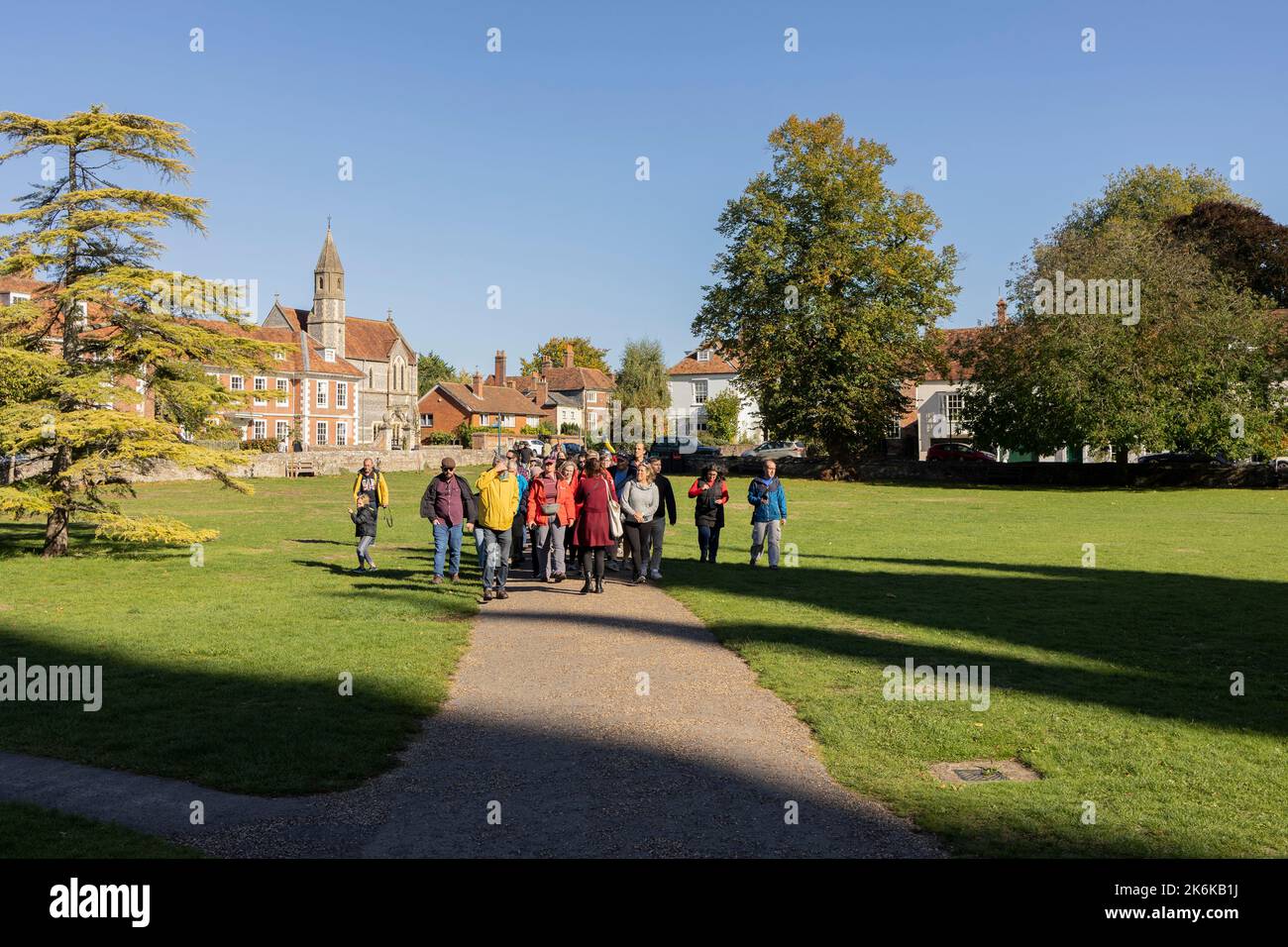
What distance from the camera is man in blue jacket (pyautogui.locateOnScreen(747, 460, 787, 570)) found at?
18359mm

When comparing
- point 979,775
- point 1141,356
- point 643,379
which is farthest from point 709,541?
point 643,379

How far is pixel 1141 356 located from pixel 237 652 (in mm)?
44566

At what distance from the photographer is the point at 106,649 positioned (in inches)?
448

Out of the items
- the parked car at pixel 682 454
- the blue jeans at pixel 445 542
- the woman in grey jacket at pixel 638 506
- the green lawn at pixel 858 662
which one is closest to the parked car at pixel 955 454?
the parked car at pixel 682 454

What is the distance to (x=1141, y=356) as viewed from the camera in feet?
150

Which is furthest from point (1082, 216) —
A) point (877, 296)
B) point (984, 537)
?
point (984, 537)

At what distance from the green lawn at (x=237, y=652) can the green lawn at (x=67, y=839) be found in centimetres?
96

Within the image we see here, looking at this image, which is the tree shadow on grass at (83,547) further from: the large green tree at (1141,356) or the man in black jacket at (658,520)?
the large green tree at (1141,356)

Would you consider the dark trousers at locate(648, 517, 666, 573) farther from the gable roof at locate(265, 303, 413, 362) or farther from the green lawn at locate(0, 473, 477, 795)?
the gable roof at locate(265, 303, 413, 362)

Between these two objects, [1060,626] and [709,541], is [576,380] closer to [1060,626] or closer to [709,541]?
[709,541]

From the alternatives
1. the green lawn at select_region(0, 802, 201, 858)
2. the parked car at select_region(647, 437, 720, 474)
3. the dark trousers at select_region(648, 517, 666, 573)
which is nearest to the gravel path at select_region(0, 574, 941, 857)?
the green lawn at select_region(0, 802, 201, 858)

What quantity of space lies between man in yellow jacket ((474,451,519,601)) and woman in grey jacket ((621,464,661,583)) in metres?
2.24
